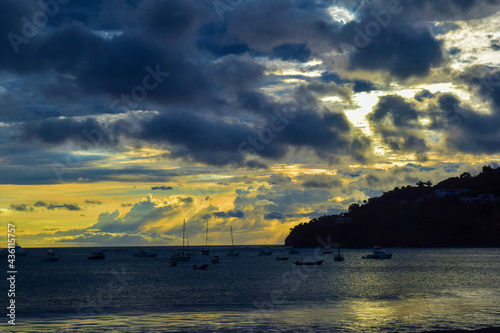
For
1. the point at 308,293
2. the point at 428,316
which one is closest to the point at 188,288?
the point at 308,293

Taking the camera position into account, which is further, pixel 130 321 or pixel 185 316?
pixel 185 316

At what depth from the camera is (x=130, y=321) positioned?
58.3 metres

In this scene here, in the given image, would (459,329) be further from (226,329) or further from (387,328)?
(226,329)

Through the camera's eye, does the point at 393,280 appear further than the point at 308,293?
Yes

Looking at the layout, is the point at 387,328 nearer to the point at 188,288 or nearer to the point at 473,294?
the point at 473,294

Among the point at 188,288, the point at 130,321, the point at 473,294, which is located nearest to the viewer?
the point at 130,321

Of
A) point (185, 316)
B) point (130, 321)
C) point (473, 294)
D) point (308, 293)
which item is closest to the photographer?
point (130, 321)

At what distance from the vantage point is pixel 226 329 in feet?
168

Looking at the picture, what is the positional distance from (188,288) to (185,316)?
133 feet

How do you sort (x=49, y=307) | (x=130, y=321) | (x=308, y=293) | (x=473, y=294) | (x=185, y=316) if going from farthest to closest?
(x=308, y=293) < (x=473, y=294) < (x=49, y=307) < (x=185, y=316) < (x=130, y=321)

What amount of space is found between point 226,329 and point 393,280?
7303 cm

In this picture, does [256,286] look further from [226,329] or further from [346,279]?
[226,329]

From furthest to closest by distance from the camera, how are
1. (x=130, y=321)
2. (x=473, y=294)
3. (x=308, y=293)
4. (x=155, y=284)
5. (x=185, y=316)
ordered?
1. (x=155, y=284)
2. (x=308, y=293)
3. (x=473, y=294)
4. (x=185, y=316)
5. (x=130, y=321)

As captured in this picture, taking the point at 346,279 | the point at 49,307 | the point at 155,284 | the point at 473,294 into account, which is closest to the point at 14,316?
the point at 49,307
